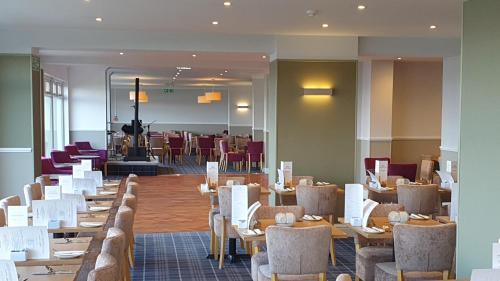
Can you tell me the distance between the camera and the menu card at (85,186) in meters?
7.03

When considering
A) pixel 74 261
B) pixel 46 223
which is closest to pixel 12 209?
pixel 46 223

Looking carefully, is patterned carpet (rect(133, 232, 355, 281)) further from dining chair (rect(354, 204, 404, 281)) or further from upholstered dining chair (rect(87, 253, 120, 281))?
upholstered dining chair (rect(87, 253, 120, 281))

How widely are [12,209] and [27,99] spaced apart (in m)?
5.18

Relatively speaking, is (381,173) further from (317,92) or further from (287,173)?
(317,92)

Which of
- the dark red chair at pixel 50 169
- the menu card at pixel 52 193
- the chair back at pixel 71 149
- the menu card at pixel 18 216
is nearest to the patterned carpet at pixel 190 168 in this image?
the chair back at pixel 71 149

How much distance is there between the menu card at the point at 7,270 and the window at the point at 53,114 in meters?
12.3

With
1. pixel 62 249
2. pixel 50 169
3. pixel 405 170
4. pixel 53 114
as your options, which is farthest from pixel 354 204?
pixel 53 114

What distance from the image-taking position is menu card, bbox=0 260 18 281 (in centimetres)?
294

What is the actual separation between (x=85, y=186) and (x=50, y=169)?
622cm

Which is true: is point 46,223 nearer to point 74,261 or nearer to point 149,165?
point 74,261

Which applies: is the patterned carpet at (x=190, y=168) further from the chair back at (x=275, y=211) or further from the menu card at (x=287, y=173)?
the chair back at (x=275, y=211)

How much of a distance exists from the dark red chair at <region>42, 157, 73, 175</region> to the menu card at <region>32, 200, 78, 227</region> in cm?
807

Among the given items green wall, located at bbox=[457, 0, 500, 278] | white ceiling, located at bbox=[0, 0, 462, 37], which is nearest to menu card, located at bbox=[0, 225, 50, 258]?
green wall, located at bbox=[457, 0, 500, 278]

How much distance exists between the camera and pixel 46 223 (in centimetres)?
494
